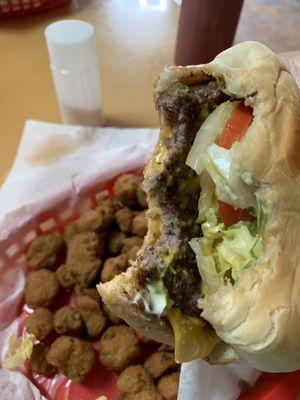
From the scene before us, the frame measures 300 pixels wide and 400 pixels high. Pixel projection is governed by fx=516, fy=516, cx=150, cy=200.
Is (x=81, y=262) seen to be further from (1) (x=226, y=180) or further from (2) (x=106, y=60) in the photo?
(2) (x=106, y=60)

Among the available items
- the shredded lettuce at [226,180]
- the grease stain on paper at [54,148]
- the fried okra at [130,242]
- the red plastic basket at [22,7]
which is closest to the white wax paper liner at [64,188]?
the grease stain on paper at [54,148]

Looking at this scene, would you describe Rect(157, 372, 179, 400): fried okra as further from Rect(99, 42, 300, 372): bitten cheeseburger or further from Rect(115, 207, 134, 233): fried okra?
Rect(115, 207, 134, 233): fried okra

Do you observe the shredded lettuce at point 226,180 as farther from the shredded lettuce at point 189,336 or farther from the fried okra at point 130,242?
the fried okra at point 130,242

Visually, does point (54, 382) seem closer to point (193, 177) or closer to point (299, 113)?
point (193, 177)

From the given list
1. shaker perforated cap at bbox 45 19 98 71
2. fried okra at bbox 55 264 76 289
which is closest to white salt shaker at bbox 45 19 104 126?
shaker perforated cap at bbox 45 19 98 71

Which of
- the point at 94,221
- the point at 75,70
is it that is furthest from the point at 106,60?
the point at 94,221
